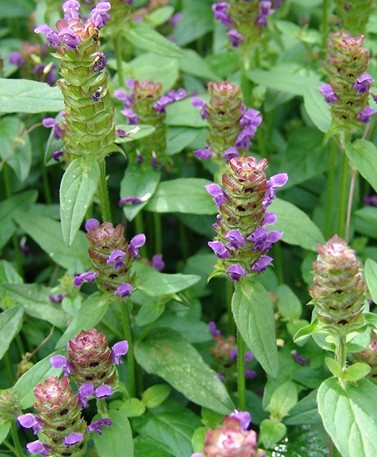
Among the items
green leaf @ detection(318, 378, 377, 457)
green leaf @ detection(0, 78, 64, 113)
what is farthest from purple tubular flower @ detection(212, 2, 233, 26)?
green leaf @ detection(318, 378, 377, 457)

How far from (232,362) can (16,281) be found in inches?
33.7

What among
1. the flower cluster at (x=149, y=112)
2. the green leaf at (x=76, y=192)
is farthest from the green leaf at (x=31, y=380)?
the flower cluster at (x=149, y=112)

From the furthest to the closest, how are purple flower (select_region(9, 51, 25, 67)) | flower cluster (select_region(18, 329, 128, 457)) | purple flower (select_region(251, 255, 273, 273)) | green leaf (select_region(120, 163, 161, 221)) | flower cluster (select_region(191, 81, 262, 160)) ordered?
1. purple flower (select_region(9, 51, 25, 67))
2. green leaf (select_region(120, 163, 161, 221))
3. flower cluster (select_region(191, 81, 262, 160))
4. purple flower (select_region(251, 255, 273, 273))
5. flower cluster (select_region(18, 329, 128, 457))

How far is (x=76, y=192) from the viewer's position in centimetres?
254

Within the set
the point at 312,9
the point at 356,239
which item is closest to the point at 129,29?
the point at 356,239

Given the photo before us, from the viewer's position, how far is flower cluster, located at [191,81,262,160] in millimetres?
2922

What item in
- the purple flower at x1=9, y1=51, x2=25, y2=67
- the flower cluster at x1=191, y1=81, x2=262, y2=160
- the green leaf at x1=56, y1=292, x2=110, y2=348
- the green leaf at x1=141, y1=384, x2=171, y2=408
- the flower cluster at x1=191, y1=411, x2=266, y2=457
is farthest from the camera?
the purple flower at x1=9, y1=51, x2=25, y2=67

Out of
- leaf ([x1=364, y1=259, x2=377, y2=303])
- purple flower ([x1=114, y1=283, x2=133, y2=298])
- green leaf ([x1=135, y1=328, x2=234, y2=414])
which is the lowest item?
green leaf ([x1=135, y1=328, x2=234, y2=414])

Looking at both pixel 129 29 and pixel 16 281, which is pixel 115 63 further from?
pixel 16 281

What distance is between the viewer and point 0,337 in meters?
2.66

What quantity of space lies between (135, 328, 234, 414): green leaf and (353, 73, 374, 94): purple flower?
1.05 m

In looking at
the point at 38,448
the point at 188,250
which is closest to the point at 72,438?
the point at 38,448

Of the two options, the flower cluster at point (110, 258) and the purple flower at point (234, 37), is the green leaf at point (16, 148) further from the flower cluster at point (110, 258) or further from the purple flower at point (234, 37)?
the purple flower at point (234, 37)

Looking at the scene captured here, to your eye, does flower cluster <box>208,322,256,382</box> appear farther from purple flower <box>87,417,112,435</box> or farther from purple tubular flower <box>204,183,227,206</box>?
purple tubular flower <box>204,183,227,206</box>
